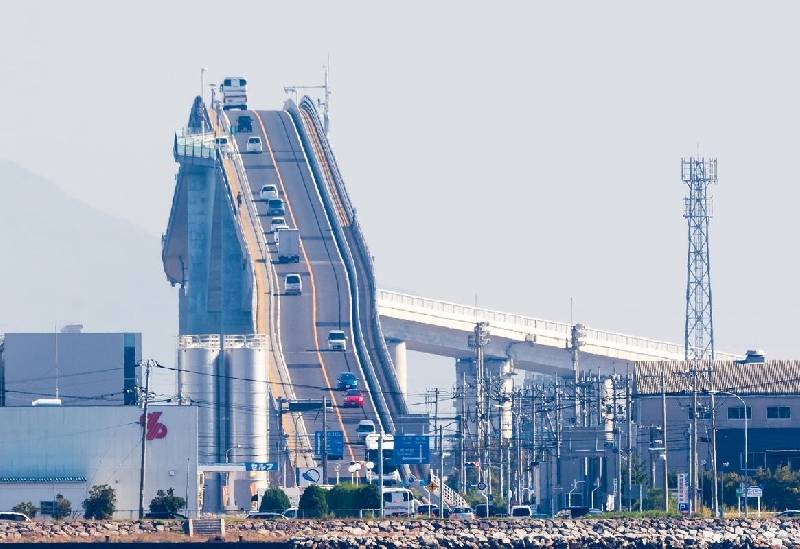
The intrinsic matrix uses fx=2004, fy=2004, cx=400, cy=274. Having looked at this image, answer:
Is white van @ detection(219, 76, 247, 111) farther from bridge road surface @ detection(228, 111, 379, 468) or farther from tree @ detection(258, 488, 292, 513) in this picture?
tree @ detection(258, 488, 292, 513)

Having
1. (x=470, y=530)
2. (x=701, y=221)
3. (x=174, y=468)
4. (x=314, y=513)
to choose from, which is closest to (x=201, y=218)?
(x=701, y=221)

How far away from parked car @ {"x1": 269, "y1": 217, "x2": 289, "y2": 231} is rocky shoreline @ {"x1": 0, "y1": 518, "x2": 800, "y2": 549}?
56.0m

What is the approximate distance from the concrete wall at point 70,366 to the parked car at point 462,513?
27343mm

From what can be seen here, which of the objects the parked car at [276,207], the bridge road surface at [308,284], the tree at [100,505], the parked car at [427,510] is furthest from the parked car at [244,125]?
the tree at [100,505]

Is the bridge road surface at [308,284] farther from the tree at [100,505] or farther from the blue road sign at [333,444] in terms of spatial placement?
the tree at [100,505]

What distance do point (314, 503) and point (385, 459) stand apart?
20.9 meters

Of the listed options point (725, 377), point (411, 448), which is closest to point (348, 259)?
point (725, 377)

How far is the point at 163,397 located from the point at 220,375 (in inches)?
772

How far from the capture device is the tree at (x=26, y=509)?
318 feet

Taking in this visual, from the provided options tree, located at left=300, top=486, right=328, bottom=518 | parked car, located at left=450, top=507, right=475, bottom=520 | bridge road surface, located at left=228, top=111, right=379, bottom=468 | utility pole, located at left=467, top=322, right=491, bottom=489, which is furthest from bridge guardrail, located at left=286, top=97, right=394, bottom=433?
tree, located at left=300, top=486, right=328, bottom=518

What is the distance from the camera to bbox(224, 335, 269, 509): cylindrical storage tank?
12838 cm

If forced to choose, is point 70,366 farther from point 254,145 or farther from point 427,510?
point 427,510

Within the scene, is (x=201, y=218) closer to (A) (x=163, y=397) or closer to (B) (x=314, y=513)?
(A) (x=163, y=397)

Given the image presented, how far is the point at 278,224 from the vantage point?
144750 mm
